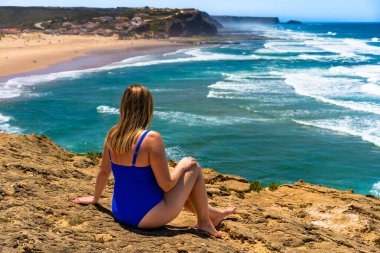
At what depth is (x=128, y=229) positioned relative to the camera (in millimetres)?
4699

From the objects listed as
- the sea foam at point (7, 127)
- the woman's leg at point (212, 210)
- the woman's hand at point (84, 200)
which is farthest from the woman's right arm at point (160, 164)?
the sea foam at point (7, 127)

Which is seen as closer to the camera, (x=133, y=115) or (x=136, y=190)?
(x=133, y=115)

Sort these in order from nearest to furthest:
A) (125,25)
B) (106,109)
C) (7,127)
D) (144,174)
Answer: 1. (144,174)
2. (7,127)
3. (106,109)
4. (125,25)

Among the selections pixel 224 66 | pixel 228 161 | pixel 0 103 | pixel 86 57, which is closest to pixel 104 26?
pixel 86 57

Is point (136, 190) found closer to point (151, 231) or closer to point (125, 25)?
point (151, 231)

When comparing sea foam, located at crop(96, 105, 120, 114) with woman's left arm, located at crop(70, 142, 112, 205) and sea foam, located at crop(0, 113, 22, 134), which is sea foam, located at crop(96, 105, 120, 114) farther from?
woman's left arm, located at crop(70, 142, 112, 205)

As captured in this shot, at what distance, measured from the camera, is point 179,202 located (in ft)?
15.6

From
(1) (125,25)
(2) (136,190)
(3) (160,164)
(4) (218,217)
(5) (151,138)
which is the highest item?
(1) (125,25)

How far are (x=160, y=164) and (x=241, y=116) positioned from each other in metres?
19.9

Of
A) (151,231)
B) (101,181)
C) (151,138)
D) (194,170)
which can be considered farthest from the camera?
(101,181)

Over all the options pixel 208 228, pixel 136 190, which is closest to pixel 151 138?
pixel 136 190

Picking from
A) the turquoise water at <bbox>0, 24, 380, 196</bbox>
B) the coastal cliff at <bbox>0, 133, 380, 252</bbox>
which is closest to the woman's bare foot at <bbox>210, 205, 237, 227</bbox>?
the coastal cliff at <bbox>0, 133, 380, 252</bbox>

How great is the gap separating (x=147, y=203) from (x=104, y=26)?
386 feet

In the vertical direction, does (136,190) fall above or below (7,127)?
above
